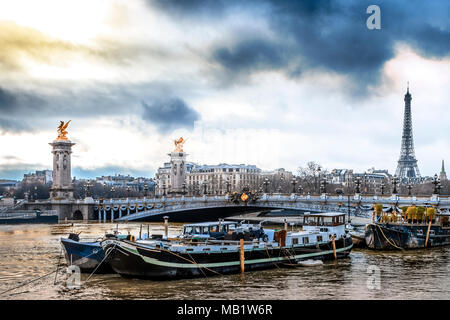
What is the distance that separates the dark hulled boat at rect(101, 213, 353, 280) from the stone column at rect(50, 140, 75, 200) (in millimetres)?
68940

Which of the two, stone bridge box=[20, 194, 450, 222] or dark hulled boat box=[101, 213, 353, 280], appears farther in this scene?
stone bridge box=[20, 194, 450, 222]

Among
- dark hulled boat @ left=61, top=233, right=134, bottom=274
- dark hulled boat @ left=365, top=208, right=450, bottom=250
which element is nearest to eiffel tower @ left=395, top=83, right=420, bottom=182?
dark hulled boat @ left=365, top=208, right=450, bottom=250

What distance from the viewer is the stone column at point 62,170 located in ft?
323

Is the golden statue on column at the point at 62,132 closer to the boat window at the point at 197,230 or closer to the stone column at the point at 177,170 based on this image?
the stone column at the point at 177,170

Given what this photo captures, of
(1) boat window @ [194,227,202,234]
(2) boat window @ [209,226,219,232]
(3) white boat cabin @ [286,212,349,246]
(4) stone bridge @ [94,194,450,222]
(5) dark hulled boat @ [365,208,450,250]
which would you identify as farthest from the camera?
(4) stone bridge @ [94,194,450,222]

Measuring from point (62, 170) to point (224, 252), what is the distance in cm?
7454

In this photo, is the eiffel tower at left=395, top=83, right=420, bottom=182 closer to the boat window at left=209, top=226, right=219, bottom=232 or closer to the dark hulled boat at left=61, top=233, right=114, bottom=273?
the boat window at left=209, top=226, right=219, bottom=232

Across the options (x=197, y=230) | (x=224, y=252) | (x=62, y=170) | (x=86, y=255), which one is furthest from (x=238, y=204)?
(x=86, y=255)

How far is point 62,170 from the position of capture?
98812 millimetres

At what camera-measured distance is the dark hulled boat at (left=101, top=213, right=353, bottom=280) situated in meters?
27.1

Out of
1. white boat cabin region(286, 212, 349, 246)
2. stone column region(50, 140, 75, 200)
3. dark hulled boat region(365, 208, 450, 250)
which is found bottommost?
dark hulled boat region(365, 208, 450, 250)
